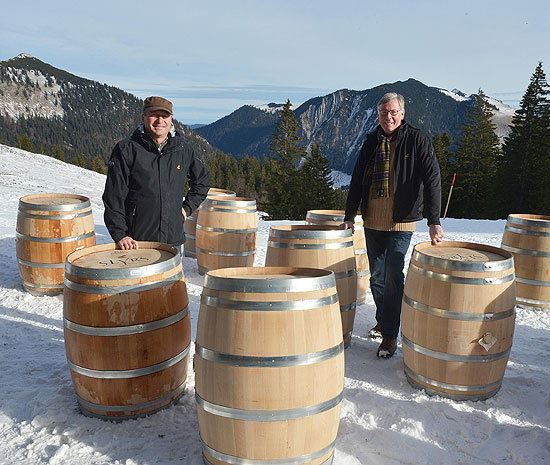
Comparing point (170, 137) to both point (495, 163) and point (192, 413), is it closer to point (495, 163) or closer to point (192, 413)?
point (192, 413)

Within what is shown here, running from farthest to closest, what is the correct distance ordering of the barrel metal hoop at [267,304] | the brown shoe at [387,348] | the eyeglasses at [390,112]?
the brown shoe at [387,348] → the eyeglasses at [390,112] → the barrel metal hoop at [267,304]

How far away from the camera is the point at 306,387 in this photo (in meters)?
2.66

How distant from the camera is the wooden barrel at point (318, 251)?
448 cm

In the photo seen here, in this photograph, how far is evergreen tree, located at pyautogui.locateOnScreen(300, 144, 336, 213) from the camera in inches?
1833

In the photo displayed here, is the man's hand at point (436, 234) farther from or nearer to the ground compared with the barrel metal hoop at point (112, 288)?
farther from the ground

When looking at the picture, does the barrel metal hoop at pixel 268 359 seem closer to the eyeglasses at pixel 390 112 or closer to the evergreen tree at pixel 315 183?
the eyeglasses at pixel 390 112

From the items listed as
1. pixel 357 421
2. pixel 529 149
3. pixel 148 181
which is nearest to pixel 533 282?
pixel 357 421

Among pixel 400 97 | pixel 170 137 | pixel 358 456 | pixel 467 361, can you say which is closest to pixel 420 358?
pixel 467 361

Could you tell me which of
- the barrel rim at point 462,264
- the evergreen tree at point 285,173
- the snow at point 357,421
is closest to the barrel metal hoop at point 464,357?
the snow at point 357,421

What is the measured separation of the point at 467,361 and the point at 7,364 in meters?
4.34


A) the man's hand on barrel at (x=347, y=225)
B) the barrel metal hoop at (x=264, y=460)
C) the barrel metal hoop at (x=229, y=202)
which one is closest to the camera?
the barrel metal hoop at (x=264, y=460)

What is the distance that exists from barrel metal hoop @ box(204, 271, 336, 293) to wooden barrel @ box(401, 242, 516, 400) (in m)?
1.53

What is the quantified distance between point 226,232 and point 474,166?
42482 millimetres

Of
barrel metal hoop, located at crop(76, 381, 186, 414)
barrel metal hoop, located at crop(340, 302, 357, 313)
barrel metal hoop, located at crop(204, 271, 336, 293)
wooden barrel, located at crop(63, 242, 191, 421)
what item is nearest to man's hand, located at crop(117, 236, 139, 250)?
wooden barrel, located at crop(63, 242, 191, 421)
